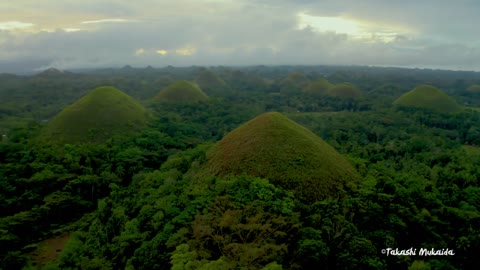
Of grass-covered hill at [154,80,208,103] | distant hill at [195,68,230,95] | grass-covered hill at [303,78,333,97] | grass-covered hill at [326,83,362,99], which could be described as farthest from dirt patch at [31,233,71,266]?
distant hill at [195,68,230,95]

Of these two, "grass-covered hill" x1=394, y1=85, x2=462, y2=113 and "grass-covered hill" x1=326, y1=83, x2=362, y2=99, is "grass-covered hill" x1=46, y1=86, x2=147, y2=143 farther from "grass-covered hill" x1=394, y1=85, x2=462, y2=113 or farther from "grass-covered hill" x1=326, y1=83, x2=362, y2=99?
"grass-covered hill" x1=326, y1=83, x2=362, y2=99

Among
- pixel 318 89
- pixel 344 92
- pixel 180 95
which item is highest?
pixel 318 89

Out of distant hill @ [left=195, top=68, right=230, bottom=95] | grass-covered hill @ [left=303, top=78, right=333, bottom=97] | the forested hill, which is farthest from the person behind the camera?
distant hill @ [left=195, top=68, right=230, bottom=95]


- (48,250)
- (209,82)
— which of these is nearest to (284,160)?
(48,250)

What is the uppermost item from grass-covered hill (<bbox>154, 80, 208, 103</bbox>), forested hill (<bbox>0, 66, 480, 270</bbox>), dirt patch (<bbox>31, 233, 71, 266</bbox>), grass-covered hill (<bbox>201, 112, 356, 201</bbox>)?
grass-covered hill (<bbox>154, 80, 208, 103</bbox>)

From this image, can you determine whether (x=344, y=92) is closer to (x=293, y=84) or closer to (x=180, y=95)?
(x=293, y=84)

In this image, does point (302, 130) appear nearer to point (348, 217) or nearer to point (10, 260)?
point (348, 217)

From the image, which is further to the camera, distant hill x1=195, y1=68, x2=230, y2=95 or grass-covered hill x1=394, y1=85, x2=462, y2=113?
distant hill x1=195, y1=68, x2=230, y2=95
